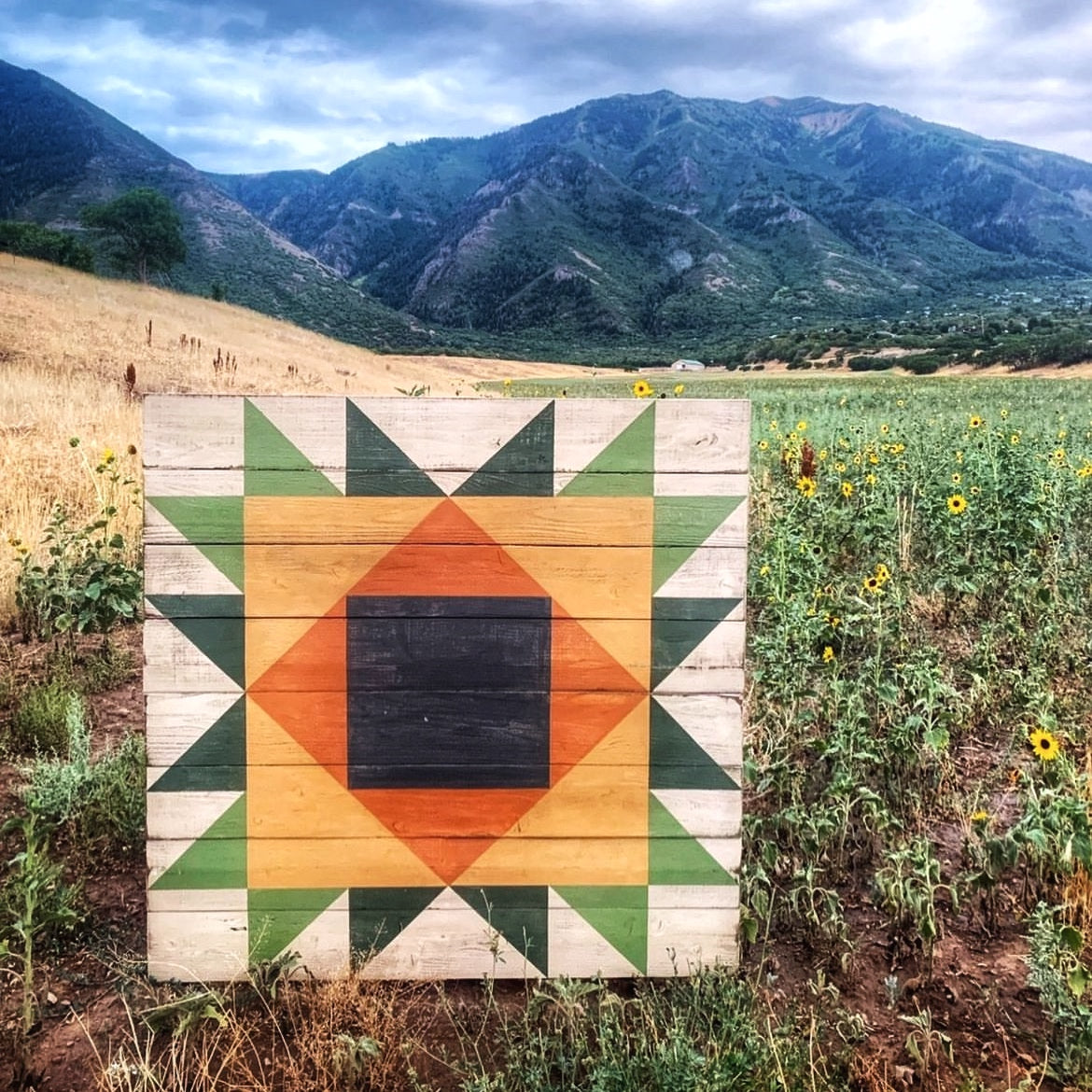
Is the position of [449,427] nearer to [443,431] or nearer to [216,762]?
[443,431]

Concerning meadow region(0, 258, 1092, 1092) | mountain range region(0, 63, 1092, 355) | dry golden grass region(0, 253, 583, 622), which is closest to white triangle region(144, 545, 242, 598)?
meadow region(0, 258, 1092, 1092)

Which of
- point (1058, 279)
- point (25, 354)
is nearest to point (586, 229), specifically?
point (1058, 279)

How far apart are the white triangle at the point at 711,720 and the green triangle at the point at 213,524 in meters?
1.12

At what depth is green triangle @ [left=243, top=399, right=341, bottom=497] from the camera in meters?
2.32

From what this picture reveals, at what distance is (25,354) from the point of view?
56.3 ft

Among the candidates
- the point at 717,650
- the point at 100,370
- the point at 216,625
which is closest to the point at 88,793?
the point at 216,625

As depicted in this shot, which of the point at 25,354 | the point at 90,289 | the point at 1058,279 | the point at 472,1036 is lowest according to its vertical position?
the point at 472,1036

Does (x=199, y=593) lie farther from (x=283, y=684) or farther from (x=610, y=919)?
(x=610, y=919)

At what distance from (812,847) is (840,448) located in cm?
594

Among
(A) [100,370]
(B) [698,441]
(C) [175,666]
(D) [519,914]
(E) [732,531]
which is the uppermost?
(A) [100,370]

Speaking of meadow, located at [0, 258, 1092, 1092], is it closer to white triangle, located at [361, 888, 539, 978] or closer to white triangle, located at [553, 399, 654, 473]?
white triangle, located at [361, 888, 539, 978]

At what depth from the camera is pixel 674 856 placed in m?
2.41

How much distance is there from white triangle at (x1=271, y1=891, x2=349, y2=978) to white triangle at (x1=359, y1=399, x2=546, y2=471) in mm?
1137

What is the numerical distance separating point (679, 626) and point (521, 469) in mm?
555
